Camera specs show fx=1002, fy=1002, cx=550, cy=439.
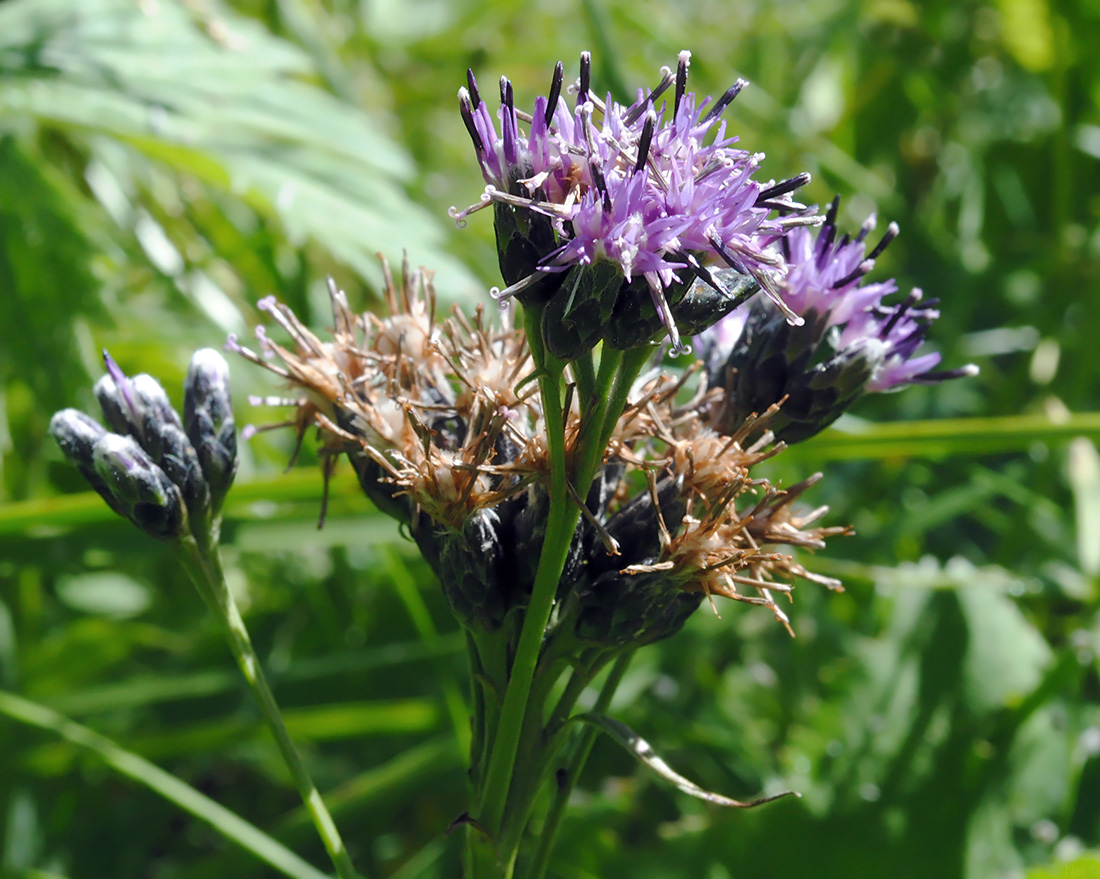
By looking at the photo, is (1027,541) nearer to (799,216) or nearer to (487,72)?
(799,216)

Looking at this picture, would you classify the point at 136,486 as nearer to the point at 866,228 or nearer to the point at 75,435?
the point at 75,435

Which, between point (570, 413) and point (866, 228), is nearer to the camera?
point (570, 413)

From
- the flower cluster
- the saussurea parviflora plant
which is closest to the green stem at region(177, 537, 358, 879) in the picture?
→ the saussurea parviflora plant

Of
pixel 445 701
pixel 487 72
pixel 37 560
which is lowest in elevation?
pixel 445 701

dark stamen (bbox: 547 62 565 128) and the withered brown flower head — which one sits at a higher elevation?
dark stamen (bbox: 547 62 565 128)

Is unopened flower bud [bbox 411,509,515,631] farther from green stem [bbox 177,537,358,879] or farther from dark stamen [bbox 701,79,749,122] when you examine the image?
dark stamen [bbox 701,79,749,122]

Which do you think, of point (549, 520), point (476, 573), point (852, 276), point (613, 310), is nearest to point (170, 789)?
point (476, 573)

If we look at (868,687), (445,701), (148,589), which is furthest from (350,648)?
(868,687)
